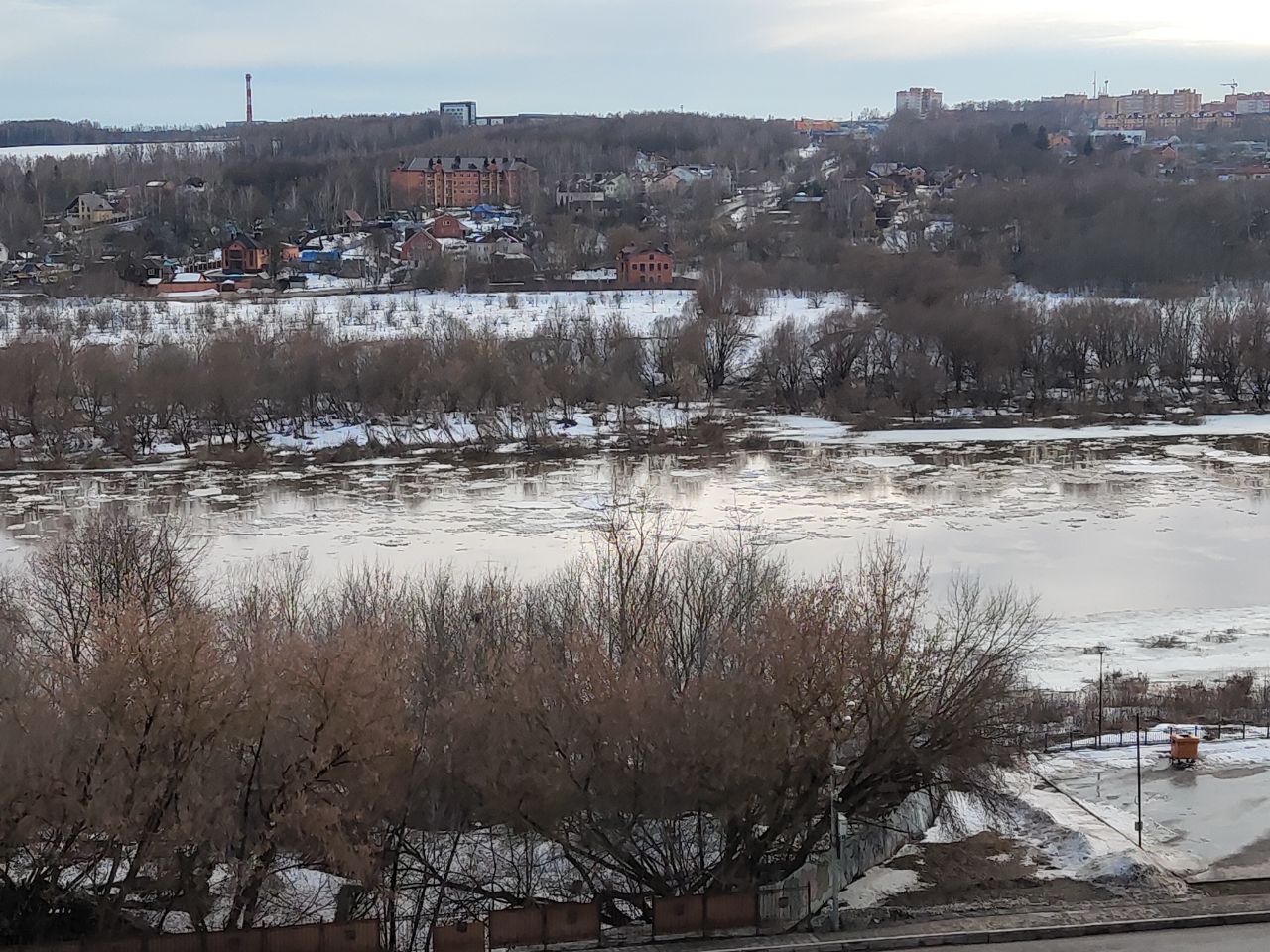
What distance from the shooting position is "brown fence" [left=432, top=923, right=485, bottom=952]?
25.9ft

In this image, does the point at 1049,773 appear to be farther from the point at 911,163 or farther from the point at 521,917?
the point at 911,163

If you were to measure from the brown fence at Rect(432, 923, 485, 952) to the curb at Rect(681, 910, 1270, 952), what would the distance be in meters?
1.31

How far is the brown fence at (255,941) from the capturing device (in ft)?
25.4

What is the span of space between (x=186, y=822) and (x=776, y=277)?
40893mm

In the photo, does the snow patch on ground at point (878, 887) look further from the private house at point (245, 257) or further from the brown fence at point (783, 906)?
the private house at point (245, 257)

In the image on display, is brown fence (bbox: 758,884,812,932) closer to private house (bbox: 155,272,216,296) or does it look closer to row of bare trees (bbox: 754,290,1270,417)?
row of bare trees (bbox: 754,290,1270,417)

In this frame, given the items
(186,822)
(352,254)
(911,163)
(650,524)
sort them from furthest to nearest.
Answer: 1. (911,163)
2. (352,254)
3. (650,524)
4. (186,822)

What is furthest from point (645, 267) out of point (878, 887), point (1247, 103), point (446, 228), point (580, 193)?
point (1247, 103)

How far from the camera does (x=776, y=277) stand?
47.1 m

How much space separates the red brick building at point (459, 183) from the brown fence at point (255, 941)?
6518 centimetres

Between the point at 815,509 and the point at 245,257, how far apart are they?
36588 millimetres

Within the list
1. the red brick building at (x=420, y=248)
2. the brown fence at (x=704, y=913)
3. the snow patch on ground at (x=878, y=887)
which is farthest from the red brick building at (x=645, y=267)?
the brown fence at (x=704, y=913)

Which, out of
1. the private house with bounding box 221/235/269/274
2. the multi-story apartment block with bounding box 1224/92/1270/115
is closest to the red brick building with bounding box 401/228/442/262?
the private house with bounding box 221/235/269/274

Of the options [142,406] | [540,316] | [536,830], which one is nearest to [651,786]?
[536,830]
